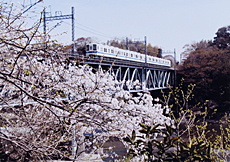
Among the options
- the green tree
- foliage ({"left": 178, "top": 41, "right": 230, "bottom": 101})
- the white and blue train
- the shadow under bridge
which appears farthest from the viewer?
the green tree

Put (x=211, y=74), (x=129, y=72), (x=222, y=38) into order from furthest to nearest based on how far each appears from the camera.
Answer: (x=222, y=38)
(x=211, y=74)
(x=129, y=72)

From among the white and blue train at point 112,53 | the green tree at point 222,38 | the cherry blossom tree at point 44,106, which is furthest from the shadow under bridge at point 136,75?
the green tree at point 222,38

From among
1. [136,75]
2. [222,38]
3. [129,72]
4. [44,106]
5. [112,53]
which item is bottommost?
[44,106]

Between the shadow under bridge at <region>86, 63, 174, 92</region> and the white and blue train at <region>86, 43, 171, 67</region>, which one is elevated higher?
the white and blue train at <region>86, 43, 171, 67</region>

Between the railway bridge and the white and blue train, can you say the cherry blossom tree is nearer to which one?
the railway bridge

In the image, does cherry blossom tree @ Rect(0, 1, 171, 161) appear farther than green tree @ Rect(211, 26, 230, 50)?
No

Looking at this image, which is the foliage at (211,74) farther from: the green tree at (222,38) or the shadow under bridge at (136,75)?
the green tree at (222,38)

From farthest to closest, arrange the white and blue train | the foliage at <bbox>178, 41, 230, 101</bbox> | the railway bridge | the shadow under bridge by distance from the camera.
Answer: the foliage at <bbox>178, 41, 230, 101</bbox> < the white and blue train < the shadow under bridge < the railway bridge

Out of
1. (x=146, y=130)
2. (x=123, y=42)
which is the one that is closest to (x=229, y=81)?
(x=123, y=42)

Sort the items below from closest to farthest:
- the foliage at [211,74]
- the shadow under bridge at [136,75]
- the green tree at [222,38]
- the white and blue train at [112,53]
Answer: the shadow under bridge at [136,75], the white and blue train at [112,53], the foliage at [211,74], the green tree at [222,38]

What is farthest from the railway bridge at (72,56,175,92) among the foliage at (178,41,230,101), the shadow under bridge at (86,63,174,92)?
the foliage at (178,41,230,101)

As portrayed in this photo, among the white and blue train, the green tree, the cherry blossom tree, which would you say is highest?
the green tree

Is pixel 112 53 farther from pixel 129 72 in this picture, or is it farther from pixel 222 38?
pixel 222 38

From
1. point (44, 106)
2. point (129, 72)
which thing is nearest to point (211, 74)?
point (129, 72)
